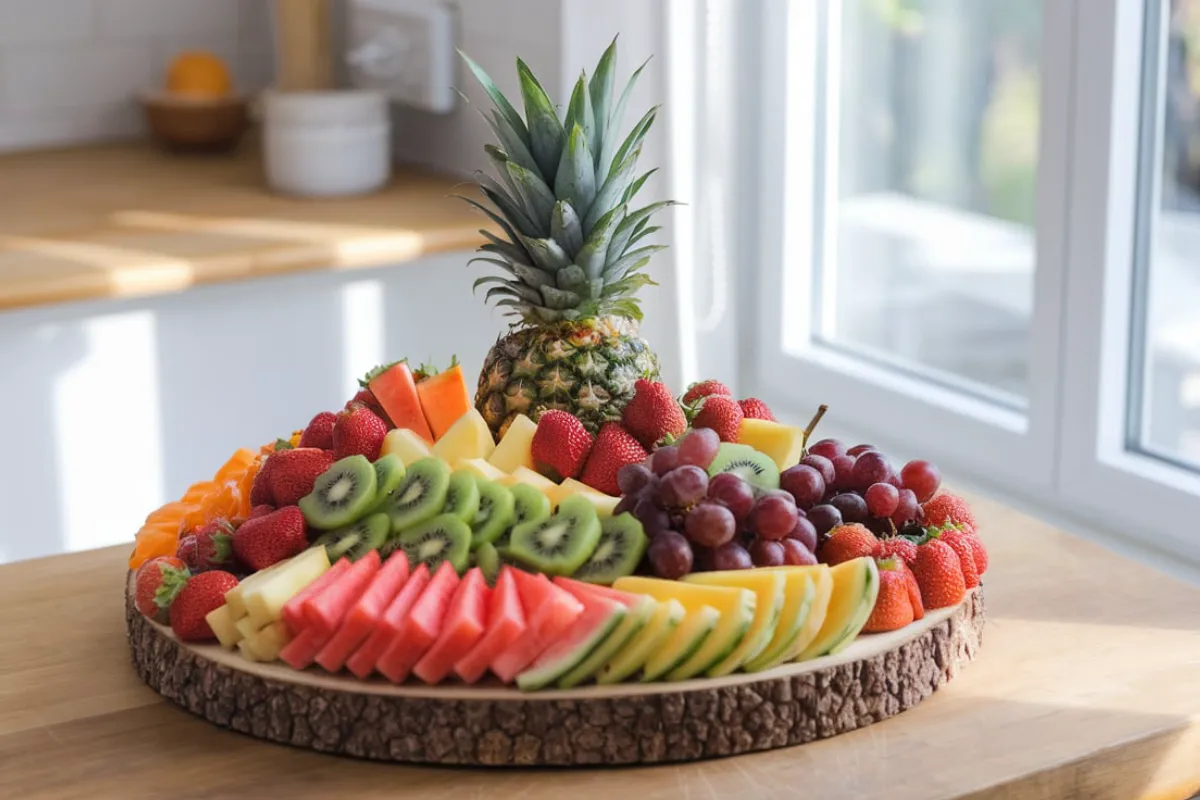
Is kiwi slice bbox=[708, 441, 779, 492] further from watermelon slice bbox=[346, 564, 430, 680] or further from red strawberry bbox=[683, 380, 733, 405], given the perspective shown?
watermelon slice bbox=[346, 564, 430, 680]

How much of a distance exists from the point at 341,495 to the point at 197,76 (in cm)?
194

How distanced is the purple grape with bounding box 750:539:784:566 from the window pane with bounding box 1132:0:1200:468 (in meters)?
0.95

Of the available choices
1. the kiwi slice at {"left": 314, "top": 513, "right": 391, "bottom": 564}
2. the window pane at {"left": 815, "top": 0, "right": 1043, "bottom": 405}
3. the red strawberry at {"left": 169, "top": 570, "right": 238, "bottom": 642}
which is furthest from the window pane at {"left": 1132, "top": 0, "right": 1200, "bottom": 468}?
the red strawberry at {"left": 169, "top": 570, "right": 238, "bottom": 642}

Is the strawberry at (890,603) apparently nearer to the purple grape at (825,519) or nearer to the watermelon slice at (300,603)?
the purple grape at (825,519)

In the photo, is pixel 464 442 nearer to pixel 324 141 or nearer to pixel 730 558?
pixel 730 558

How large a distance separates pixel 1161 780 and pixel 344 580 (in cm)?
67

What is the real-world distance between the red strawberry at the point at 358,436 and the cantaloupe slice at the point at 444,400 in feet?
0.37

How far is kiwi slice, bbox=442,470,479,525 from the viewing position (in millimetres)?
1314

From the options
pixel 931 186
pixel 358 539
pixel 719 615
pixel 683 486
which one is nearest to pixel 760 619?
pixel 719 615

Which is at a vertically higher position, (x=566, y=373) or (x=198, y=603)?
(x=566, y=373)

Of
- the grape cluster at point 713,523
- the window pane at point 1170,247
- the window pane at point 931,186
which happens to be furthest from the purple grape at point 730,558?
the window pane at point 931,186

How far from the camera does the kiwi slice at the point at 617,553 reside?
1.28 meters

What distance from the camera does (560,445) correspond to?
1.45 meters

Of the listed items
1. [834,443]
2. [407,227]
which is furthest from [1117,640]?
[407,227]
